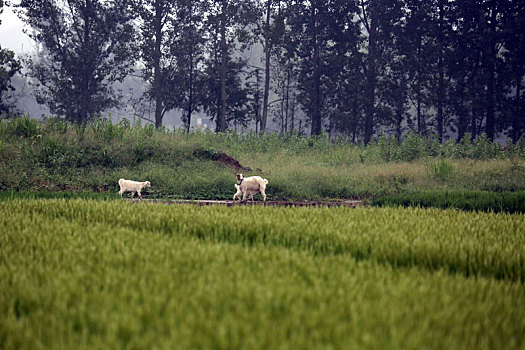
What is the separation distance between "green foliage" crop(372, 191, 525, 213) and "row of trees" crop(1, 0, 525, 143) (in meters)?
19.5

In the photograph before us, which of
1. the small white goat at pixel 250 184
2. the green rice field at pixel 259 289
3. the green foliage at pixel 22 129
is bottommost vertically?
the green rice field at pixel 259 289

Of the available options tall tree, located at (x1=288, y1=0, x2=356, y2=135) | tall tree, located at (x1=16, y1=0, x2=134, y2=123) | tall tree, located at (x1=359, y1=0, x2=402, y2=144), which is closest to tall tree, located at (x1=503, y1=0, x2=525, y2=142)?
tall tree, located at (x1=359, y1=0, x2=402, y2=144)

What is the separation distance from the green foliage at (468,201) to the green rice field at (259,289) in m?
4.08

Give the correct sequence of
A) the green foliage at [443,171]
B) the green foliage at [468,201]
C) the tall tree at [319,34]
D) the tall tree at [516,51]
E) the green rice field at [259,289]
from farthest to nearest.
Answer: the tall tree at [319,34], the tall tree at [516,51], the green foliage at [443,171], the green foliage at [468,201], the green rice field at [259,289]

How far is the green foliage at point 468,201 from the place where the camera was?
8941 millimetres

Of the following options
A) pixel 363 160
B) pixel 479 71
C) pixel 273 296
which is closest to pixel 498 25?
pixel 479 71

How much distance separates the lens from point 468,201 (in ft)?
29.9

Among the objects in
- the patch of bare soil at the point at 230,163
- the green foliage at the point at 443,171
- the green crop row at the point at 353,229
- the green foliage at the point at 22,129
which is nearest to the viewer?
the green crop row at the point at 353,229

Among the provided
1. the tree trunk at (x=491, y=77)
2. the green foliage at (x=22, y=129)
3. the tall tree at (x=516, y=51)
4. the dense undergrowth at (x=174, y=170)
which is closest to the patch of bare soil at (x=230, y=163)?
the dense undergrowth at (x=174, y=170)

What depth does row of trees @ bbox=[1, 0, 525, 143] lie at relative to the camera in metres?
28.7

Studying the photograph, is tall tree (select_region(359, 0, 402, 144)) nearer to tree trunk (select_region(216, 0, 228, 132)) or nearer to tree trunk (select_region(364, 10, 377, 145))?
tree trunk (select_region(364, 10, 377, 145))

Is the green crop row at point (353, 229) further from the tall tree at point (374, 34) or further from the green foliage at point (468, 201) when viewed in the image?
the tall tree at point (374, 34)

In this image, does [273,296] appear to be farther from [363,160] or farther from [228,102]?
[228,102]

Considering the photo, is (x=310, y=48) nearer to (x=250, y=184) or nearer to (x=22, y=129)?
(x=22, y=129)
